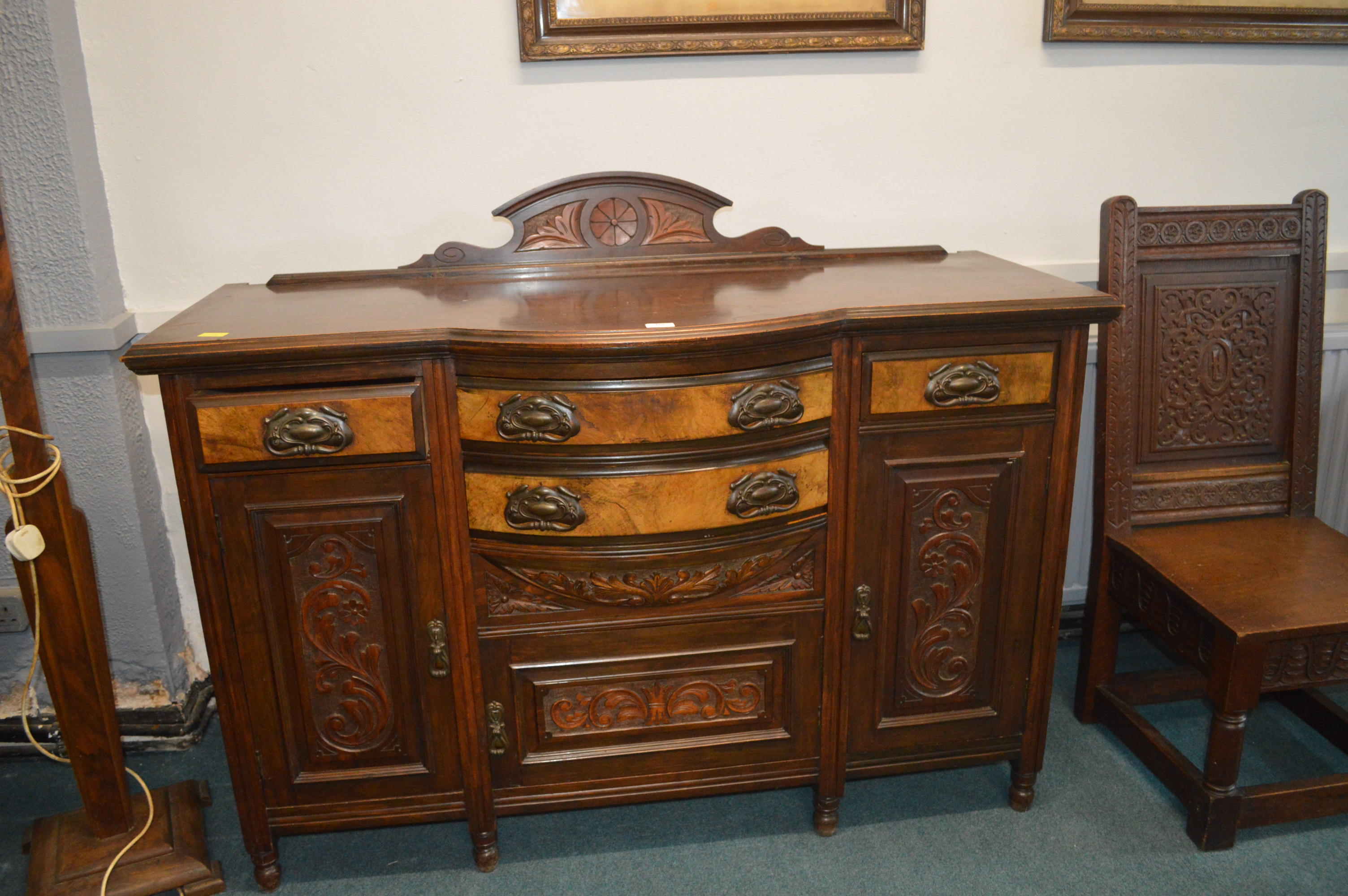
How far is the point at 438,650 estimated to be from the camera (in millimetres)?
1757

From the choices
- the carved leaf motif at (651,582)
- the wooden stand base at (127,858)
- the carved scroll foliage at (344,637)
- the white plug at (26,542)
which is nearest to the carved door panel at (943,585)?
the carved leaf motif at (651,582)

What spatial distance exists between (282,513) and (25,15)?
3.74ft

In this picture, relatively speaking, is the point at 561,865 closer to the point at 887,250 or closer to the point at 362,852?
the point at 362,852

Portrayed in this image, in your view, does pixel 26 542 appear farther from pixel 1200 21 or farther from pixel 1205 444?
pixel 1200 21

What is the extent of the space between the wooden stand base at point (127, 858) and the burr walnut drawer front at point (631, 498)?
0.93m

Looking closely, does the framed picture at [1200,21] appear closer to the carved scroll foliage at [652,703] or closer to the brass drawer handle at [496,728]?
the carved scroll foliage at [652,703]

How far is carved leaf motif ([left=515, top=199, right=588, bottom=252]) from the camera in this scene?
204cm

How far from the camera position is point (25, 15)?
1866 mm

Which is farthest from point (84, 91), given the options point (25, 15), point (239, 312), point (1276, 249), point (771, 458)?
point (1276, 249)

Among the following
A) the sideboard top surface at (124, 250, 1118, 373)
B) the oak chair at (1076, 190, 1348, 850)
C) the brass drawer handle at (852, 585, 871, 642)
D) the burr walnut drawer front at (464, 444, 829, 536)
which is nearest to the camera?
the sideboard top surface at (124, 250, 1118, 373)

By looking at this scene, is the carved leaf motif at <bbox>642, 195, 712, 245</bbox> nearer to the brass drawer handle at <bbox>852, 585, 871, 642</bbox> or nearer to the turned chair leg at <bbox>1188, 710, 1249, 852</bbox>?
the brass drawer handle at <bbox>852, 585, 871, 642</bbox>

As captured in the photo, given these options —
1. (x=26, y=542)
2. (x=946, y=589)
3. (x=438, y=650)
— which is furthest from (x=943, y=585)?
(x=26, y=542)

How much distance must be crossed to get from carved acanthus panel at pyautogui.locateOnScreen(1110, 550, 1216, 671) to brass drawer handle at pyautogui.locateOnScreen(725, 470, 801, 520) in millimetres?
877

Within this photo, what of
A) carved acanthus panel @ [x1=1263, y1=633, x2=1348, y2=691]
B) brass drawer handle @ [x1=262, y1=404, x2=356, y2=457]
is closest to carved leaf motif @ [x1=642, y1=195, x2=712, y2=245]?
brass drawer handle @ [x1=262, y1=404, x2=356, y2=457]
